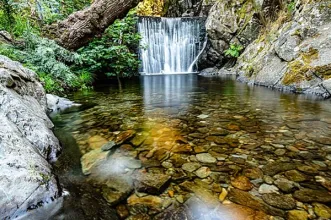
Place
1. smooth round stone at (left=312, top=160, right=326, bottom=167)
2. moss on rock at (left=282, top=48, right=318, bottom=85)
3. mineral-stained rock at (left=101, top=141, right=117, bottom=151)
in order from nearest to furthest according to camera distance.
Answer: smooth round stone at (left=312, top=160, right=326, bottom=167), mineral-stained rock at (left=101, top=141, right=117, bottom=151), moss on rock at (left=282, top=48, right=318, bottom=85)

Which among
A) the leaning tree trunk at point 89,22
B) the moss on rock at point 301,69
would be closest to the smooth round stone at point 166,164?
the moss on rock at point 301,69

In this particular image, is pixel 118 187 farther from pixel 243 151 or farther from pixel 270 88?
pixel 270 88

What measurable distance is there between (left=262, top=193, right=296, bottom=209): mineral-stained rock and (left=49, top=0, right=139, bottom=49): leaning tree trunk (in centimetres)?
642

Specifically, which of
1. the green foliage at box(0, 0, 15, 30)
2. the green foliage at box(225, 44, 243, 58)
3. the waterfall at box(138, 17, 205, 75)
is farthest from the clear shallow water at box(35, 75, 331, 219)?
the waterfall at box(138, 17, 205, 75)

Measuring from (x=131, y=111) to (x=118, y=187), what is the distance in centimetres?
244

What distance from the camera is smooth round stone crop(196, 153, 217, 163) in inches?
84.7

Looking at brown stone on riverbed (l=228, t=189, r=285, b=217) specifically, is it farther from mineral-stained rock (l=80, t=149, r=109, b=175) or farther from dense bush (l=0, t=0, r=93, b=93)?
dense bush (l=0, t=0, r=93, b=93)

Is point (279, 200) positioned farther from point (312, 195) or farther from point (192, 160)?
point (192, 160)

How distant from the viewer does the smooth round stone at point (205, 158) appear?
7.06ft

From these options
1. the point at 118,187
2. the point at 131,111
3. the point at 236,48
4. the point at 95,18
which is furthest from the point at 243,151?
the point at 236,48

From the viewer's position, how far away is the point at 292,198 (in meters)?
1.57

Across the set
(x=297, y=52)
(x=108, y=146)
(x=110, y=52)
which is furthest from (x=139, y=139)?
(x=110, y=52)

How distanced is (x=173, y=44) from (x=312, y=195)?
47.1 ft

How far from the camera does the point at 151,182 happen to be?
184 centimetres
